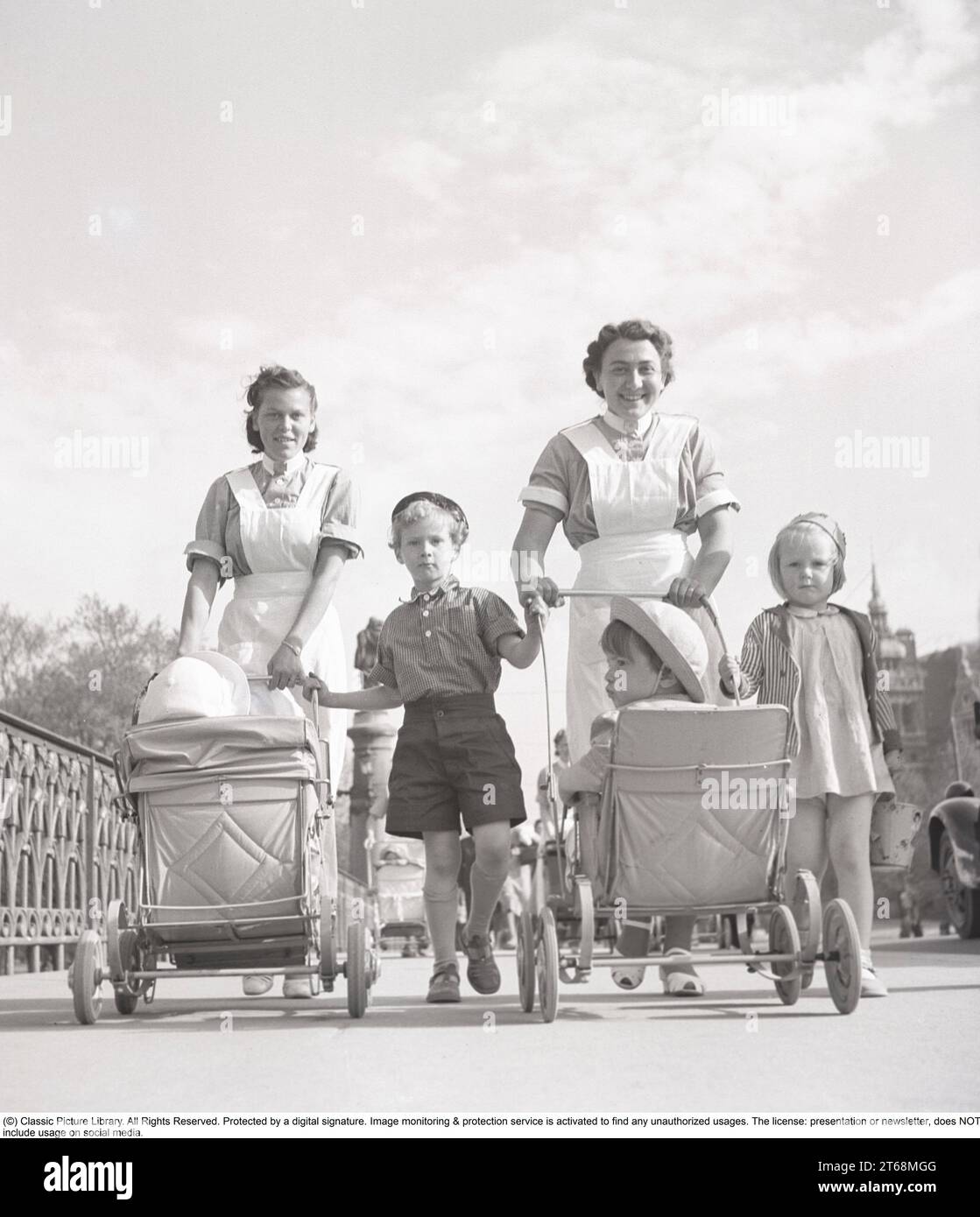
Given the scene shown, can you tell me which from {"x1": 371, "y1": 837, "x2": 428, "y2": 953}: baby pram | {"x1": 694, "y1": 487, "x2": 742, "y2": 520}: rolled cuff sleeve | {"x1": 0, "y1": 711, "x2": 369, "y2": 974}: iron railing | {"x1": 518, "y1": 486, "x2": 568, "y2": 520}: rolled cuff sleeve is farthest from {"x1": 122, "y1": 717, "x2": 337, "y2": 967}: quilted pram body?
{"x1": 371, "y1": 837, "x2": 428, "y2": 953}: baby pram

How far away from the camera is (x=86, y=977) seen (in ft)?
13.8

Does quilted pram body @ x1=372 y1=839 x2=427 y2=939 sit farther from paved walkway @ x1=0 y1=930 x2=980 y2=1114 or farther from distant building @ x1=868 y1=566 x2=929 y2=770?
paved walkway @ x1=0 y1=930 x2=980 y2=1114

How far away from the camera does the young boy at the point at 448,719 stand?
4.79m

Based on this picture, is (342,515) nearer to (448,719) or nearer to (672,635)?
(448,719)

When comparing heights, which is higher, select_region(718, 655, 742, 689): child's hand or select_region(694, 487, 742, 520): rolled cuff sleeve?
select_region(694, 487, 742, 520): rolled cuff sleeve

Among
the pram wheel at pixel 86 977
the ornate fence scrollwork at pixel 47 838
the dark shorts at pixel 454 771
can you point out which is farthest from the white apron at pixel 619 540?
the ornate fence scrollwork at pixel 47 838

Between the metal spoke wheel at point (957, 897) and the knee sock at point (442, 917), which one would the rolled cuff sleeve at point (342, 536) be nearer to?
the knee sock at point (442, 917)

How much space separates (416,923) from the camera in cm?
1575

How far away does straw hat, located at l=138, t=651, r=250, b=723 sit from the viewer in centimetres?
451

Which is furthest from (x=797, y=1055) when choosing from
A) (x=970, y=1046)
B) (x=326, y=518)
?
(x=326, y=518)

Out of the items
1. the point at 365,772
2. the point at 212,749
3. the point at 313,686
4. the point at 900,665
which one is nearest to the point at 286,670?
the point at 313,686

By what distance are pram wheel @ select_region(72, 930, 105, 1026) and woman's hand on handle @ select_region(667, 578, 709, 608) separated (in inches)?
75.3

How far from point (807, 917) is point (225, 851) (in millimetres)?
1588

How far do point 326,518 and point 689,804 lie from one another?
5.53ft
